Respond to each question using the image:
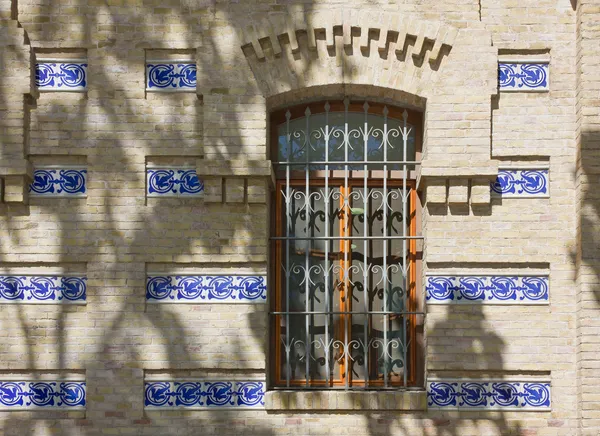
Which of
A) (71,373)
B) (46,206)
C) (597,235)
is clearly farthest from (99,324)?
(597,235)

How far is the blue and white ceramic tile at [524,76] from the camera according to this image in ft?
24.8

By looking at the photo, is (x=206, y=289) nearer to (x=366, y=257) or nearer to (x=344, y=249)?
(x=344, y=249)

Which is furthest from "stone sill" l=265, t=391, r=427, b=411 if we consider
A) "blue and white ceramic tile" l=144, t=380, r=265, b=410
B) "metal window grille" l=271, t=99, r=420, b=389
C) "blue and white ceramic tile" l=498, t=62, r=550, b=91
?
"blue and white ceramic tile" l=498, t=62, r=550, b=91

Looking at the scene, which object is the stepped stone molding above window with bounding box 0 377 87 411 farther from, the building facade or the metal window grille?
the metal window grille

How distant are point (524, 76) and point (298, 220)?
7.17 feet

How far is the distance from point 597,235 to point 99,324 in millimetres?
3973

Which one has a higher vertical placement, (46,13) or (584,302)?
(46,13)

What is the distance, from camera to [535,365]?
727 cm

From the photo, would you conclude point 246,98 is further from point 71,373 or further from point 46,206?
point 71,373

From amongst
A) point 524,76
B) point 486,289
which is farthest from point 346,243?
point 524,76

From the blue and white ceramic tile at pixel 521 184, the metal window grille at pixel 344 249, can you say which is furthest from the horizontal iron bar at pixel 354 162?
the blue and white ceramic tile at pixel 521 184

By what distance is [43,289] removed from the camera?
7.43 metres

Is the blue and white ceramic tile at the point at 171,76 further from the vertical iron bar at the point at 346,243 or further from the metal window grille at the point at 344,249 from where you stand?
the vertical iron bar at the point at 346,243

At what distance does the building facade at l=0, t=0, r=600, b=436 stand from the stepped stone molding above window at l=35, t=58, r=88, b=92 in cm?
2
